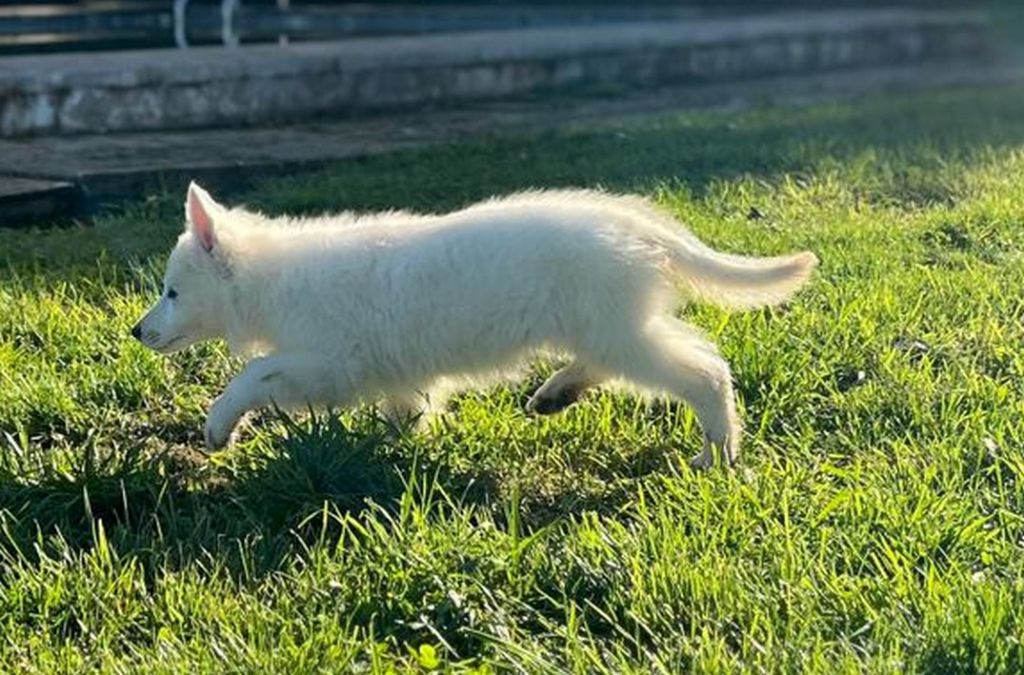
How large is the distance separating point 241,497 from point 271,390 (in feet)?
1.42

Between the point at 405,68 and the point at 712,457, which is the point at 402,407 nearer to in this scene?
the point at 712,457

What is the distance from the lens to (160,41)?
12.4 meters

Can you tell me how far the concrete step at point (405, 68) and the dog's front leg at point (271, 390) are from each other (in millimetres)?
5036

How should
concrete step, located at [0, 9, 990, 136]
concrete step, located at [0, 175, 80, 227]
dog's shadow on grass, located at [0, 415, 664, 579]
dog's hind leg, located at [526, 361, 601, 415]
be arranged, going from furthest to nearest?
concrete step, located at [0, 9, 990, 136]
concrete step, located at [0, 175, 80, 227]
dog's hind leg, located at [526, 361, 601, 415]
dog's shadow on grass, located at [0, 415, 664, 579]

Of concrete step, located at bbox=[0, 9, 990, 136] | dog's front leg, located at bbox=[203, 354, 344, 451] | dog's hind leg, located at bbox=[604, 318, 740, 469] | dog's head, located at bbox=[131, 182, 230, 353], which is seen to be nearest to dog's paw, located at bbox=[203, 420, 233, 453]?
dog's front leg, located at bbox=[203, 354, 344, 451]

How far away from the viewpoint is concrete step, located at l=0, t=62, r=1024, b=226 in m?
7.47

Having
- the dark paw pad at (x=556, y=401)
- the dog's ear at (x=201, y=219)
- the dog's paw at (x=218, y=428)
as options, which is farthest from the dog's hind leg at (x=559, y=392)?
the dog's ear at (x=201, y=219)

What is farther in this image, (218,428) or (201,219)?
(201,219)

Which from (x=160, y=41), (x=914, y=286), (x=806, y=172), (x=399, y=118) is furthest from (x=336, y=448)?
(x=160, y=41)

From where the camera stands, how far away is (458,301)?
168 inches

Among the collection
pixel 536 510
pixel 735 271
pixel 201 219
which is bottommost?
pixel 536 510

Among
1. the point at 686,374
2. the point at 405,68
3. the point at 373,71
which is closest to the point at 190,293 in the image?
the point at 686,374

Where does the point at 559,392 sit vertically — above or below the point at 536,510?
above

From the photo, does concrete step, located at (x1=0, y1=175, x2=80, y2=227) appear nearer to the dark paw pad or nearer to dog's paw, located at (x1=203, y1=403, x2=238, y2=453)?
dog's paw, located at (x1=203, y1=403, x2=238, y2=453)
